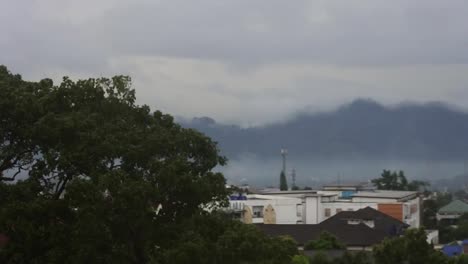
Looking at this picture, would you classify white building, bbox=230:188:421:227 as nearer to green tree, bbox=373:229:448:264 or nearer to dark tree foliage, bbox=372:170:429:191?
dark tree foliage, bbox=372:170:429:191

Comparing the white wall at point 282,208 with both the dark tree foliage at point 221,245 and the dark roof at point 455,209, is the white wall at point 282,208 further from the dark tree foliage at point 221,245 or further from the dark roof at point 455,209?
the dark tree foliage at point 221,245

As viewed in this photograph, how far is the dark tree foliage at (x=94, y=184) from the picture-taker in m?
15.0

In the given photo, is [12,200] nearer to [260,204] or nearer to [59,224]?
[59,224]

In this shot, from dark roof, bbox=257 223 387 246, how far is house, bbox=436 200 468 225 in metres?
36.6

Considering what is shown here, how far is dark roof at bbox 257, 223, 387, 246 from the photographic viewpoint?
52531mm

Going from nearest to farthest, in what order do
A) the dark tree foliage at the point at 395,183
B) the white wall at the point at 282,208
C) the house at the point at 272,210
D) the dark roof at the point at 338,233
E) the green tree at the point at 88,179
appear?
the green tree at the point at 88,179 → the dark roof at the point at 338,233 → the house at the point at 272,210 → the white wall at the point at 282,208 → the dark tree foliage at the point at 395,183

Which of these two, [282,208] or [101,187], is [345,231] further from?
[101,187]

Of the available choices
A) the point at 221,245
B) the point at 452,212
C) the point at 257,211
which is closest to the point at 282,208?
the point at 257,211

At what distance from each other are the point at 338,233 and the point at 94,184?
4104 centimetres

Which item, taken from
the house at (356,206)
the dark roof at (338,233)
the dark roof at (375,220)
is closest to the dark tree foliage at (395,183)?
the house at (356,206)

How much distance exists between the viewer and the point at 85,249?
15031 millimetres

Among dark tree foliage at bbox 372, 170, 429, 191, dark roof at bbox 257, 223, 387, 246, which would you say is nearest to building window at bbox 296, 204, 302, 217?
dark roof at bbox 257, 223, 387, 246

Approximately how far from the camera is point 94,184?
14914 millimetres

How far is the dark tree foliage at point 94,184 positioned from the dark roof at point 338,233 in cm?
3614
